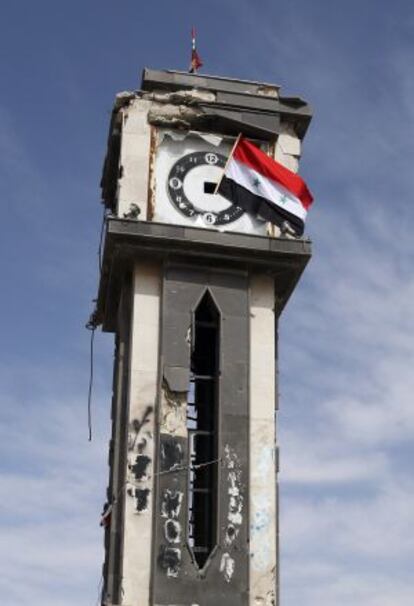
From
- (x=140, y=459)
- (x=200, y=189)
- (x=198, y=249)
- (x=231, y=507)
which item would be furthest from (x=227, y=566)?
(x=200, y=189)

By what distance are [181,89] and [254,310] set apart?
728 cm

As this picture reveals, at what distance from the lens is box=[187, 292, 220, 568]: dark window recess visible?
97.0 ft

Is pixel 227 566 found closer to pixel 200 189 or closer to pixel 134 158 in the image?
A: pixel 200 189

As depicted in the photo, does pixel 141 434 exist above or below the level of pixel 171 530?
above

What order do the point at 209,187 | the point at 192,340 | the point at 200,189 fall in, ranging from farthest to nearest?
1. the point at 209,187
2. the point at 200,189
3. the point at 192,340

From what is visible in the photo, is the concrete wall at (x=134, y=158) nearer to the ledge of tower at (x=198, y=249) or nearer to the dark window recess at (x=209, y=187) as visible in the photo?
the ledge of tower at (x=198, y=249)

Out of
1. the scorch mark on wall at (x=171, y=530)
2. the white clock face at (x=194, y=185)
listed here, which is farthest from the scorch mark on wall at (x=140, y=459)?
the white clock face at (x=194, y=185)

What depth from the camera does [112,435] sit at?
107 ft

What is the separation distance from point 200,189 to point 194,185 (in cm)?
22

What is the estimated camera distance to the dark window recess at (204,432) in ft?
97.0

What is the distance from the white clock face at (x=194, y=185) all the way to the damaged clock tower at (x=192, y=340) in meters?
0.04

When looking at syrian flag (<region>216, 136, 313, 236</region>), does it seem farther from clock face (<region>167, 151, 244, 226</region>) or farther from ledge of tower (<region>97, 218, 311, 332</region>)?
ledge of tower (<region>97, 218, 311, 332</region>)

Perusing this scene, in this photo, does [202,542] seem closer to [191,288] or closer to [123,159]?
[191,288]

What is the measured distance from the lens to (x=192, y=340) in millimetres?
→ 30906
